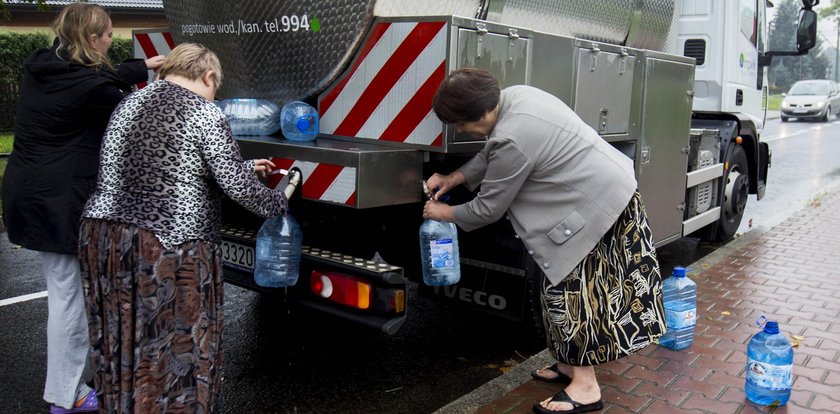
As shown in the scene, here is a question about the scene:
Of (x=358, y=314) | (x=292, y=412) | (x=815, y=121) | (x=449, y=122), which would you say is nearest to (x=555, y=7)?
(x=449, y=122)

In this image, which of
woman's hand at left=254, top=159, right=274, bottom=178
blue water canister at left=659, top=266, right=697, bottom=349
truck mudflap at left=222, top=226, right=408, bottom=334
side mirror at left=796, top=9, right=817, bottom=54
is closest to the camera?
woman's hand at left=254, top=159, right=274, bottom=178

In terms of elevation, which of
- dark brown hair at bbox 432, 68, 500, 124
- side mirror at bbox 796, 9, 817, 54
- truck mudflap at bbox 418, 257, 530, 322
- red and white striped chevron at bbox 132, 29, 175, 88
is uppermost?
side mirror at bbox 796, 9, 817, 54

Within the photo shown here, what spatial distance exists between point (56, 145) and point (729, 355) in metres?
3.55

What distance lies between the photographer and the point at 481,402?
3.48 metres

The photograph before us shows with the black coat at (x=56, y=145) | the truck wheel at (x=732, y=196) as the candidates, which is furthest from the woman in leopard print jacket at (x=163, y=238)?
the truck wheel at (x=732, y=196)

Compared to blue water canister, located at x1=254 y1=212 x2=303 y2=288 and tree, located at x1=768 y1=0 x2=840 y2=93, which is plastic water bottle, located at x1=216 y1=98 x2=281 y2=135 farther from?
tree, located at x1=768 y1=0 x2=840 y2=93

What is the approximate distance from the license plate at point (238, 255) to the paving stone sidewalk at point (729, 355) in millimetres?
1200

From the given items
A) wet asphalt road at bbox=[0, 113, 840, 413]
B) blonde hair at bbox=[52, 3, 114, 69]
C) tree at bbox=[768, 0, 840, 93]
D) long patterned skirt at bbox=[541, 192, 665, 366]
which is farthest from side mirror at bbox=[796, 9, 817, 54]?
tree at bbox=[768, 0, 840, 93]

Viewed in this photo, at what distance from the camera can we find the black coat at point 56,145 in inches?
123

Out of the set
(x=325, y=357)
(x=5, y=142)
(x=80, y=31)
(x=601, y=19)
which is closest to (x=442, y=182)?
(x=325, y=357)

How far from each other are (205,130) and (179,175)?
185mm

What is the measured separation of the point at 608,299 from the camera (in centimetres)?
334

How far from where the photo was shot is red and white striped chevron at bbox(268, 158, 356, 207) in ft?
10.3

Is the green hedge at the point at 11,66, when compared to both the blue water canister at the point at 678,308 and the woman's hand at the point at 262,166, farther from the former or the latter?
the blue water canister at the point at 678,308
